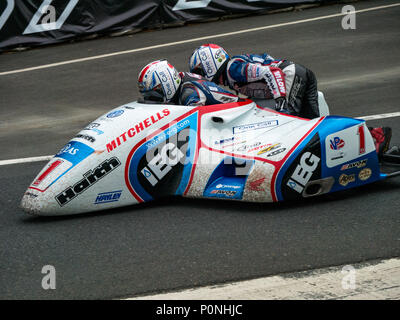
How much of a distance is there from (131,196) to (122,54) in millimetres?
7590

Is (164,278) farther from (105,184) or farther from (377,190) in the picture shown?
(377,190)

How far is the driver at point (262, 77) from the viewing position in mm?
6387

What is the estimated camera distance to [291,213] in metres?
5.31

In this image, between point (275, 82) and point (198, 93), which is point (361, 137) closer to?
point (275, 82)

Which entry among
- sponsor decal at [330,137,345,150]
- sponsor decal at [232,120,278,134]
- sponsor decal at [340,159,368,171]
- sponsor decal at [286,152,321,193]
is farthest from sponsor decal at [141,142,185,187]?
sponsor decal at [340,159,368,171]

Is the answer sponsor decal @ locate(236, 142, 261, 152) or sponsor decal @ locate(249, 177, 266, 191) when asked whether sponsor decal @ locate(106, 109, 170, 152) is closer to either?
sponsor decal @ locate(236, 142, 261, 152)

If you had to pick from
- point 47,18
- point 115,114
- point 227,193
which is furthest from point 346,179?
point 47,18

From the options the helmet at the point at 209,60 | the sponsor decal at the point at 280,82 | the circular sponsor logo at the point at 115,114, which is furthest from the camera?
the helmet at the point at 209,60

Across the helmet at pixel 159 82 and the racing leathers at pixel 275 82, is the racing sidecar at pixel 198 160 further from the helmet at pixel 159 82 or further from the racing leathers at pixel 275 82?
the racing leathers at pixel 275 82

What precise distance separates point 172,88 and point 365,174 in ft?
5.67

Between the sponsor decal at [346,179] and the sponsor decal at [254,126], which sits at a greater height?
the sponsor decal at [254,126]

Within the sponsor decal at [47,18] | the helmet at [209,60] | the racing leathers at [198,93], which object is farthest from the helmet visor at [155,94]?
the sponsor decal at [47,18]

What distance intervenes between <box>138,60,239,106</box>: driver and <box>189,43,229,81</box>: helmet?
49cm
